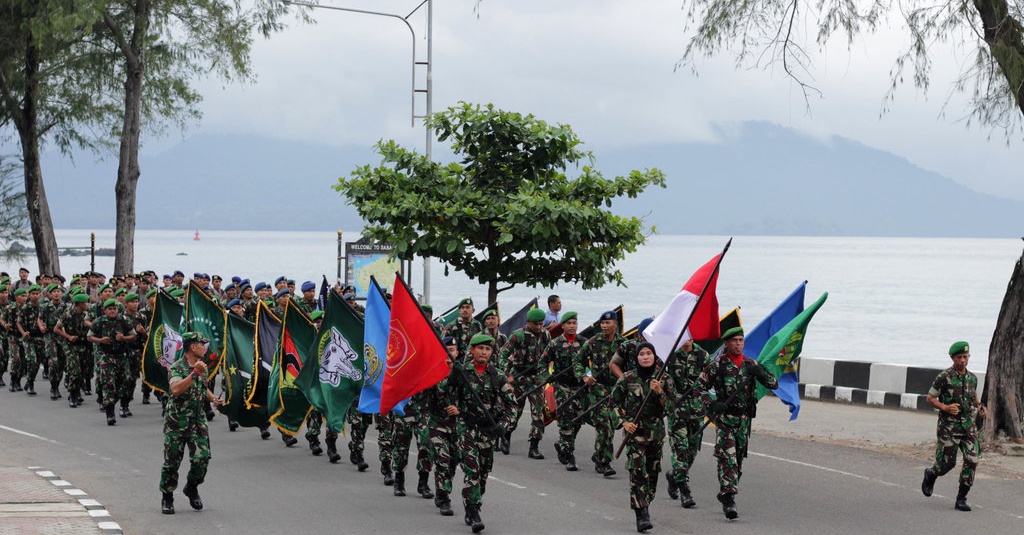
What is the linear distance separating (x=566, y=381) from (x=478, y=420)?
4173mm

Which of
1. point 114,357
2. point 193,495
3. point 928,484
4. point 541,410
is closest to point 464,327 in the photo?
point 541,410

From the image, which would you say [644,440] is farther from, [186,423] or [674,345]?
[186,423]

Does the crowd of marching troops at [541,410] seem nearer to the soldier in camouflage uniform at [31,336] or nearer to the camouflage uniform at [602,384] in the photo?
the camouflage uniform at [602,384]

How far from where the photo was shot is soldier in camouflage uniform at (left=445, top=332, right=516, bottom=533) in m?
12.0

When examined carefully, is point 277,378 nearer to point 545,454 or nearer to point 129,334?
point 545,454

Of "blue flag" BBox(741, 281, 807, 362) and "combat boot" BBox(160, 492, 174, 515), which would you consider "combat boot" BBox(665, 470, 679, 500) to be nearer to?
"blue flag" BBox(741, 281, 807, 362)

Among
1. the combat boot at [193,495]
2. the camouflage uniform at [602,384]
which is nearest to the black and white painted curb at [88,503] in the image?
the combat boot at [193,495]

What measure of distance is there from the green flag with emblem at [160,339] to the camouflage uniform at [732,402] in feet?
30.0

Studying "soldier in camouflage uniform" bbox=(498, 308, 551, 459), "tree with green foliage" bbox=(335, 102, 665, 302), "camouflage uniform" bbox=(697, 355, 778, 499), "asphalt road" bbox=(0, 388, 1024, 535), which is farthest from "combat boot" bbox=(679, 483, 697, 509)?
"tree with green foliage" bbox=(335, 102, 665, 302)

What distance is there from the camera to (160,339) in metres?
19.7

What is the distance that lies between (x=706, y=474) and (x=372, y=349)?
423 cm

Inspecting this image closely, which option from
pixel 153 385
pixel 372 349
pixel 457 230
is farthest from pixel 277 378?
pixel 457 230

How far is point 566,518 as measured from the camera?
41.0 feet

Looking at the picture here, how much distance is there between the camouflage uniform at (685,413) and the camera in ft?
43.8
